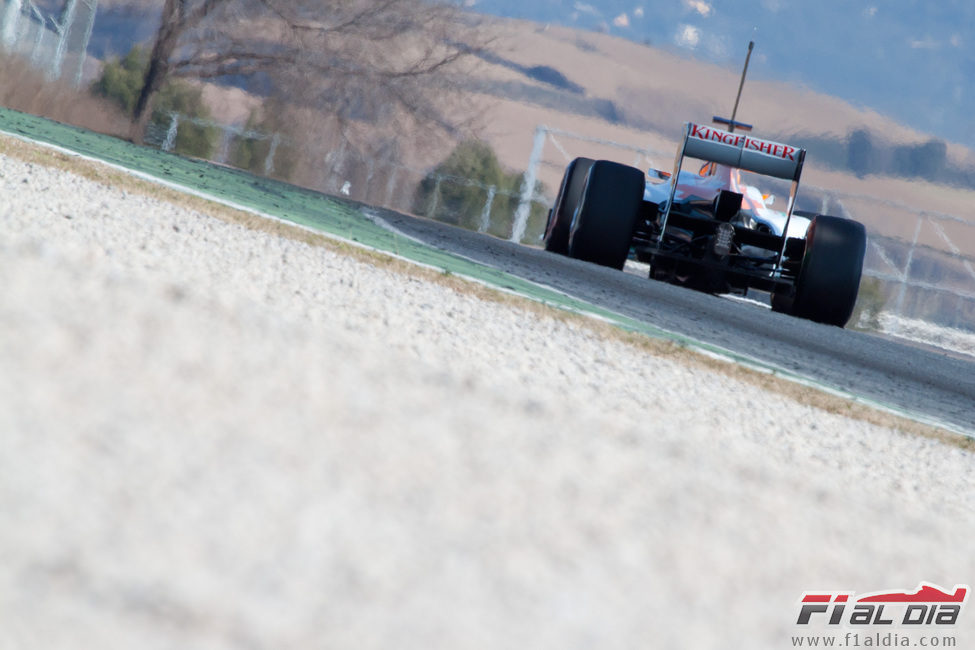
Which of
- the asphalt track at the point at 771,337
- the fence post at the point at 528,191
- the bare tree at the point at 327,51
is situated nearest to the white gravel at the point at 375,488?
the asphalt track at the point at 771,337

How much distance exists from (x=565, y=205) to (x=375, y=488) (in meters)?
8.77

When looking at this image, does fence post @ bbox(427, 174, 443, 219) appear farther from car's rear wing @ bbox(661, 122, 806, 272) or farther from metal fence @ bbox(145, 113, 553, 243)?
car's rear wing @ bbox(661, 122, 806, 272)

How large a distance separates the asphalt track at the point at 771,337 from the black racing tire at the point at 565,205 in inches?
28.9

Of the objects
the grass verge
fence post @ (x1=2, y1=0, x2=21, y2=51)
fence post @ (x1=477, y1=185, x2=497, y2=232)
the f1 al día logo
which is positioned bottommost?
the f1 al día logo

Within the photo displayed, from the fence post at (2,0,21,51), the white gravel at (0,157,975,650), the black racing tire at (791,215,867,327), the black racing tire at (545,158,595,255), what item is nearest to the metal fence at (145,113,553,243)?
the fence post at (2,0,21,51)

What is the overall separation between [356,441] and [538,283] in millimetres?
4494

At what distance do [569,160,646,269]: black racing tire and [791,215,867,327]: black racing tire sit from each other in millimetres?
1492

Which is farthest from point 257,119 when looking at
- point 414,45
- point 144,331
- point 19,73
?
point 144,331

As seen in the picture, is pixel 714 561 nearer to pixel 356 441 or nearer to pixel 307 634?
pixel 356 441

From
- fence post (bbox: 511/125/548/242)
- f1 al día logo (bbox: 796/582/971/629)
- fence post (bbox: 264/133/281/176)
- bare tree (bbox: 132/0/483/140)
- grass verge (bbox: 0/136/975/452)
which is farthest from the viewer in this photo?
fence post (bbox: 264/133/281/176)

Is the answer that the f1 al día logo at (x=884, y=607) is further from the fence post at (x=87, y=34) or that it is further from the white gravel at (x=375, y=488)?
the fence post at (x=87, y=34)

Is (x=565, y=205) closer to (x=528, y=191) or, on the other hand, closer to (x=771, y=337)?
(x=771, y=337)

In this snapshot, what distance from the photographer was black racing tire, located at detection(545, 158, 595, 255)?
10.3 metres

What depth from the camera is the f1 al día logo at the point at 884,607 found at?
81.1 inches
